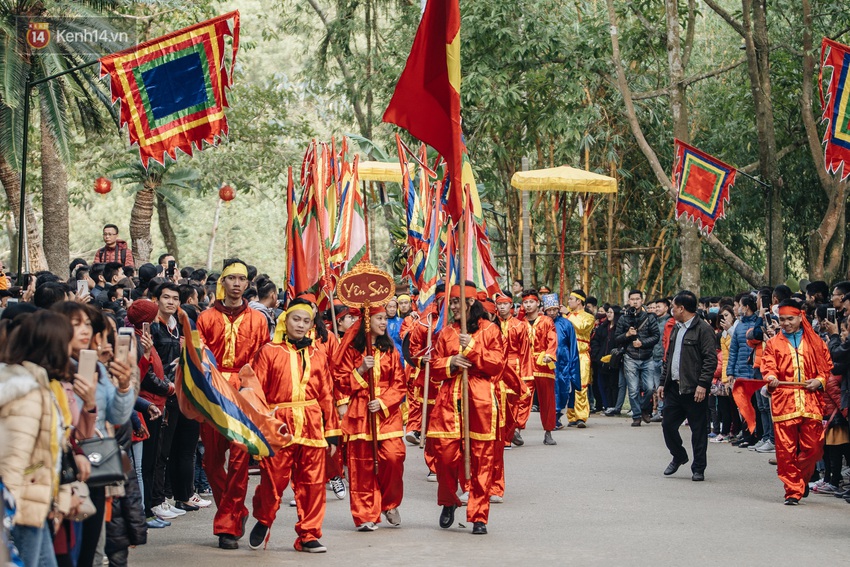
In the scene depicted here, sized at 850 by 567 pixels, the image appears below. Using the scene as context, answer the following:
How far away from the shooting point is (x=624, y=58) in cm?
2633

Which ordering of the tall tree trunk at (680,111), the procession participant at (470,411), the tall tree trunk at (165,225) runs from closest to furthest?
1. the procession participant at (470,411)
2. the tall tree trunk at (680,111)
3. the tall tree trunk at (165,225)

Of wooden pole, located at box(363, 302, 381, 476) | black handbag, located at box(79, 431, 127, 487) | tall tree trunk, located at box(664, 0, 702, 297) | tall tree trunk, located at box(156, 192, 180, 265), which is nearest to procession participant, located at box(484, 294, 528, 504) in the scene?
wooden pole, located at box(363, 302, 381, 476)

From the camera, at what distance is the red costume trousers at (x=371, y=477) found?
31.6 feet

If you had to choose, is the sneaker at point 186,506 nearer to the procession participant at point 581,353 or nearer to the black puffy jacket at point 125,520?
the black puffy jacket at point 125,520

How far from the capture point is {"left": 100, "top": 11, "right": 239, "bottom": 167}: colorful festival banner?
12.8m

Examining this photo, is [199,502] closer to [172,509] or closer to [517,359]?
[172,509]

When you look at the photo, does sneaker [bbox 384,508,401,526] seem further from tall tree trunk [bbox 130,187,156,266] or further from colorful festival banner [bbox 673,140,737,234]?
tall tree trunk [bbox 130,187,156,266]

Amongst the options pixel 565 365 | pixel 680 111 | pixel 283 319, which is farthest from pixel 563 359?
pixel 283 319

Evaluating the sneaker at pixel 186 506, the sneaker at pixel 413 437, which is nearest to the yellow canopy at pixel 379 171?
the sneaker at pixel 413 437

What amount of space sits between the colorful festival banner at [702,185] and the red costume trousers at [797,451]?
28.0 feet

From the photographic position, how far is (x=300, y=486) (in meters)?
8.82

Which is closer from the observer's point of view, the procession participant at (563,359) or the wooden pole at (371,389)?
the wooden pole at (371,389)

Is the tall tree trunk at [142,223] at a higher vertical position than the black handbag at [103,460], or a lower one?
higher

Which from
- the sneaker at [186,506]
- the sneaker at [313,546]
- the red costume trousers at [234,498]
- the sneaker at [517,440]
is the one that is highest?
the red costume trousers at [234,498]
